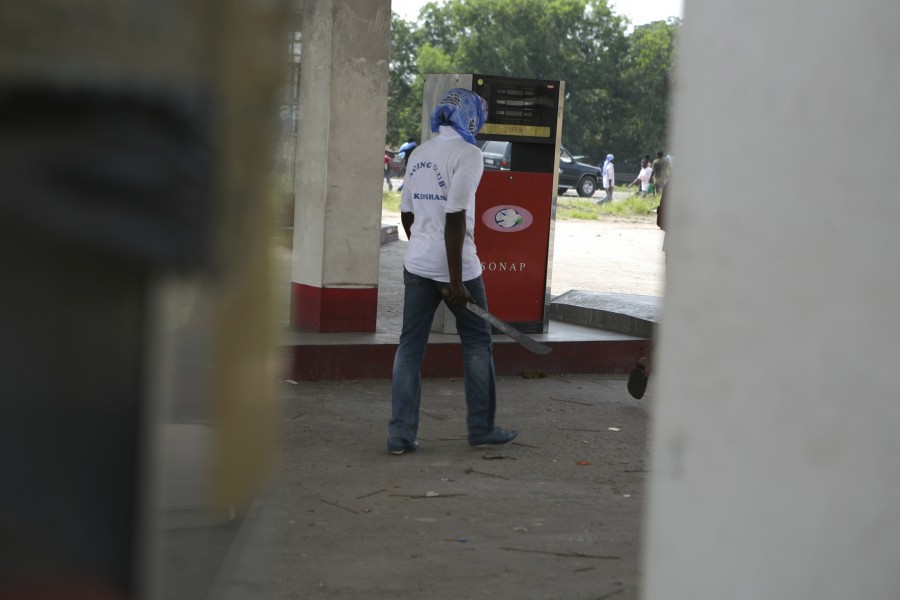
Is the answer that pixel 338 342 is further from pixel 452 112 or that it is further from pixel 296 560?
pixel 296 560

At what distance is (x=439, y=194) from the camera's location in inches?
214

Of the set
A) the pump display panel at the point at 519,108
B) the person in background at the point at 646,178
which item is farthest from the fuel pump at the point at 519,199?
the person in background at the point at 646,178

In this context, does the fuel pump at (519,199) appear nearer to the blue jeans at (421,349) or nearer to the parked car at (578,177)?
the blue jeans at (421,349)

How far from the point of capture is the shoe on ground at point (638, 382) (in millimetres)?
7039

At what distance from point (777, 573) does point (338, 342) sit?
5.97 metres

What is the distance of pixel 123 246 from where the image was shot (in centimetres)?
104

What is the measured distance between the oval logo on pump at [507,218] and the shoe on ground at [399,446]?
317cm

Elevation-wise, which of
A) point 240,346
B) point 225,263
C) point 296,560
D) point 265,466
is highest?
point 225,263

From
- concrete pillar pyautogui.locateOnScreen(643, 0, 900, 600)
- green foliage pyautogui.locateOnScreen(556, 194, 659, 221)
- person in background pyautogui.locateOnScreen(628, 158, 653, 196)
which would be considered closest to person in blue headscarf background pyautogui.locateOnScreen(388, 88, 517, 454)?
concrete pillar pyautogui.locateOnScreen(643, 0, 900, 600)

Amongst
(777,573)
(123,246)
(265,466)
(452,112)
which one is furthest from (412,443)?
(123,246)

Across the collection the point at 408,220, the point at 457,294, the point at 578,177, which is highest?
the point at 578,177

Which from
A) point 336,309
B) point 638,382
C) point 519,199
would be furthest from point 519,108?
point 638,382

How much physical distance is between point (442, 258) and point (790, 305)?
3718mm

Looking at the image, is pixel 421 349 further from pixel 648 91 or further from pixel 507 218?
pixel 648 91
